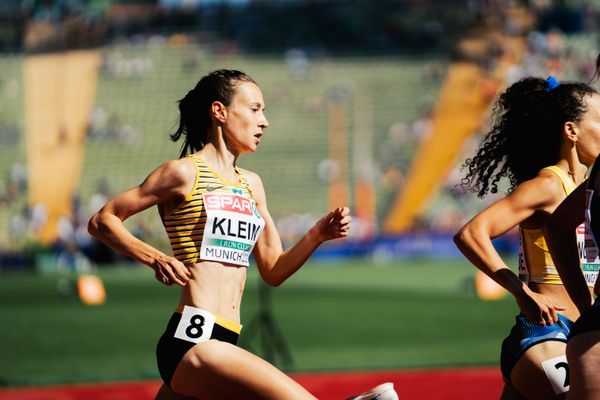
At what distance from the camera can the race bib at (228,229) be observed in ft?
13.4

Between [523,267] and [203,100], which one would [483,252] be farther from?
[203,100]

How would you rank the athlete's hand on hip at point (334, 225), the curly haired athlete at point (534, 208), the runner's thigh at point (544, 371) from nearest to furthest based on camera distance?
the curly haired athlete at point (534, 208) < the runner's thigh at point (544, 371) < the athlete's hand on hip at point (334, 225)

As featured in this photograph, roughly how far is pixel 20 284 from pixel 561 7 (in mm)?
23444

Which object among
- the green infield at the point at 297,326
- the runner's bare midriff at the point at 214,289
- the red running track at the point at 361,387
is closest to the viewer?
the runner's bare midriff at the point at 214,289

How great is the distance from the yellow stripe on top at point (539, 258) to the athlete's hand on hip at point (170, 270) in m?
1.34

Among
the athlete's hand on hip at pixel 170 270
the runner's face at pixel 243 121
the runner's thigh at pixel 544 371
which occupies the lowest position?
the runner's thigh at pixel 544 371

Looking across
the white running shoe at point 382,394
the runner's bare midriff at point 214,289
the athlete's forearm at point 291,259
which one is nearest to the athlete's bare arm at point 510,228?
the white running shoe at point 382,394

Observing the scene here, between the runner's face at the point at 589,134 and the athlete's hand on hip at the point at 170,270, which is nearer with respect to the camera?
the athlete's hand on hip at the point at 170,270

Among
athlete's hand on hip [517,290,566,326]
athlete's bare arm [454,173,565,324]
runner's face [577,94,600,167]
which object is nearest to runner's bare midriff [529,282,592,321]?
athlete's bare arm [454,173,565,324]

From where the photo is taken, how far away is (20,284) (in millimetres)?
23891

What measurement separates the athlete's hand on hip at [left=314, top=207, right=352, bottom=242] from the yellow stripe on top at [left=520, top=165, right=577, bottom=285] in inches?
27.3

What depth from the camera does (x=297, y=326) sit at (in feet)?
47.2

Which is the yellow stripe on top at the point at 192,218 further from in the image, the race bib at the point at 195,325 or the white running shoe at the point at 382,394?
the white running shoe at the point at 382,394

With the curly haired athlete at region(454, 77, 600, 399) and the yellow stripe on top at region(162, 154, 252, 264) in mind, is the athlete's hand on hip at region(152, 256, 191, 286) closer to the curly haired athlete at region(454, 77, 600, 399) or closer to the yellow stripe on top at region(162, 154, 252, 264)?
the yellow stripe on top at region(162, 154, 252, 264)
